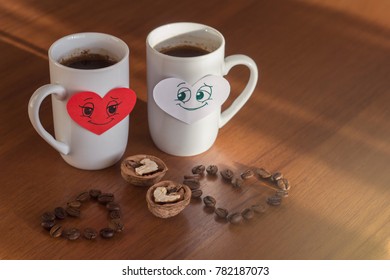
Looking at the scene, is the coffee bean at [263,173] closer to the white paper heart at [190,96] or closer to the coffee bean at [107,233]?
the white paper heart at [190,96]

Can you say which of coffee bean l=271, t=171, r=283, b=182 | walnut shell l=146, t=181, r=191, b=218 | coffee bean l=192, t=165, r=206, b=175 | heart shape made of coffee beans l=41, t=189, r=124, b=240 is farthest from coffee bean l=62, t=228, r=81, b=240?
coffee bean l=271, t=171, r=283, b=182

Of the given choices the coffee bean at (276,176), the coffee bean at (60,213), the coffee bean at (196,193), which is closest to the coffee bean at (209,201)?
the coffee bean at (196,193)

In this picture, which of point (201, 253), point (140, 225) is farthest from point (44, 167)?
point (201, 253)

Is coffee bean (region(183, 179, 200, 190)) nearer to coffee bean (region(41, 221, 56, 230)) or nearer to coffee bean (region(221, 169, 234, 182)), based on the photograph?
coffee bean (region(221, 169, 234, 182))

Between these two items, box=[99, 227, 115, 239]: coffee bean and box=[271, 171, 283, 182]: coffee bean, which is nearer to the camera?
box=[99, 227, 115, 239]: coffee bean

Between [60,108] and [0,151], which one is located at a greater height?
[60,108]
